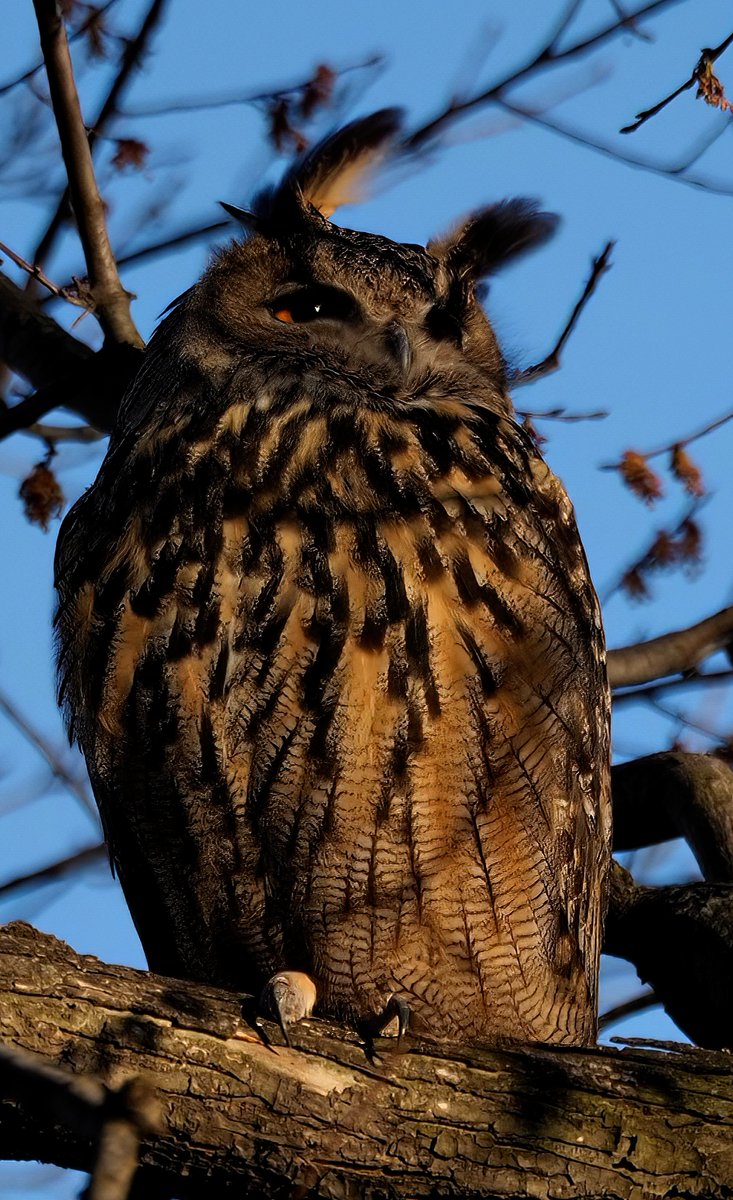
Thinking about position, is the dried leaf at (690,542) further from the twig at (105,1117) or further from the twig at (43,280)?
the twig at (105,1117)

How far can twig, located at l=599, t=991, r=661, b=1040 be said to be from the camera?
3.47 m

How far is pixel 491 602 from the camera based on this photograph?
8.50ft

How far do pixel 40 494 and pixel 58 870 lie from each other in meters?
0.95

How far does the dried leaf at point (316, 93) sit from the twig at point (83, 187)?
78 cm

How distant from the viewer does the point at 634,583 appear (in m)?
4.15

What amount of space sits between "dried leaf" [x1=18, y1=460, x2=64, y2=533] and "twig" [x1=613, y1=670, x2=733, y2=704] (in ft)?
4.94

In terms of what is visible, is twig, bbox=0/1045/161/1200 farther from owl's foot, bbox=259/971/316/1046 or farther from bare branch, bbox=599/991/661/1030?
bare branch, bbox=599/991/661/1030

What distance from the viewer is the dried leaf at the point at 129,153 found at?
12.8 ft

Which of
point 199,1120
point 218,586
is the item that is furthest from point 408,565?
point 199,1120

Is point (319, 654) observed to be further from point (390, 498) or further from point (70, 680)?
point (70, 680)

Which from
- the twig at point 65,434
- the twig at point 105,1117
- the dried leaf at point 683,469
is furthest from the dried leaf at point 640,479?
the twig at point 105,1117

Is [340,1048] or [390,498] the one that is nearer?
[340,1048]

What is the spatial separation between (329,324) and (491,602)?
0.86 meters

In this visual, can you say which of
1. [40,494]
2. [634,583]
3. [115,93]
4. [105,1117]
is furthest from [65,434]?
[105,1117]
